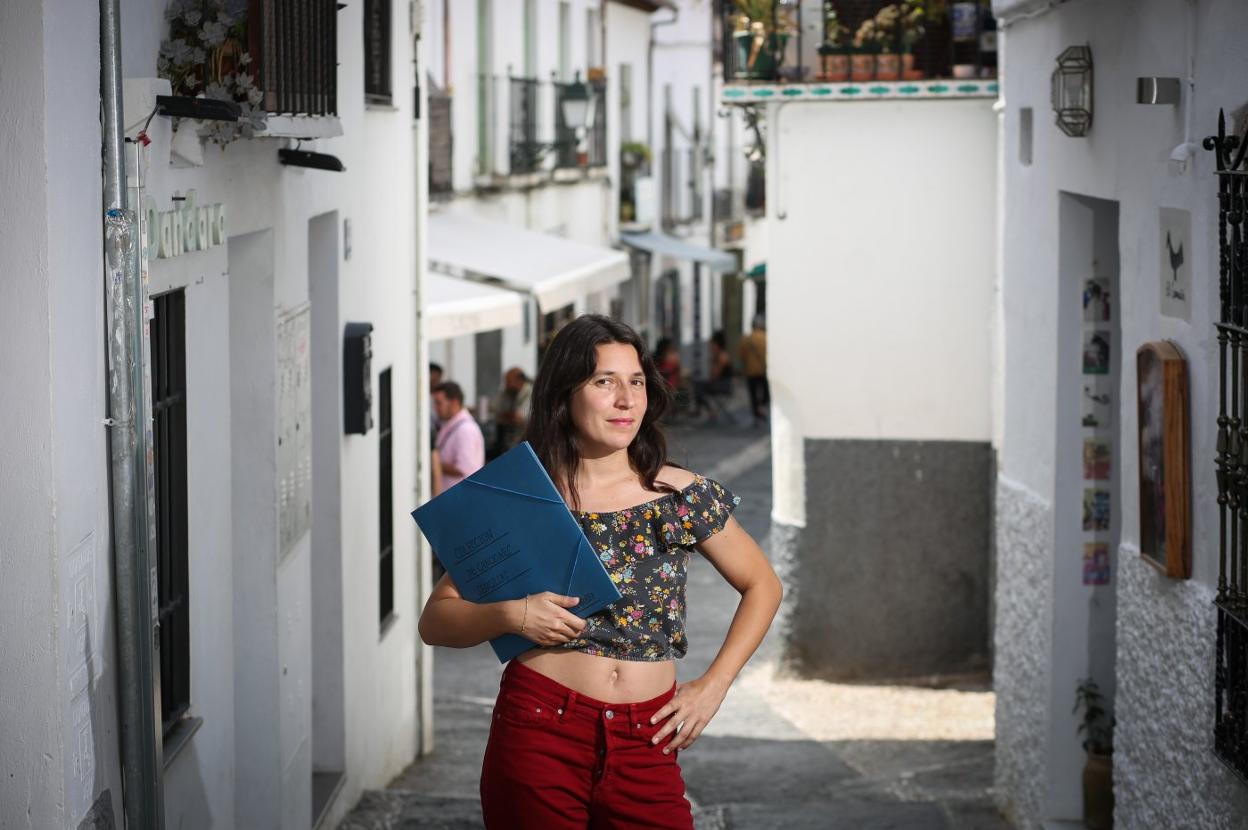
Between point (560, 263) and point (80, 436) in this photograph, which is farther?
point (560, 263)

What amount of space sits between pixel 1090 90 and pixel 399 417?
456 cm

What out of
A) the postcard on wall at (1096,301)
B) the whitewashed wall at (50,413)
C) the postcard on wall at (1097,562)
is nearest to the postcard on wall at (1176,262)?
the postcard on wall at (1096,301)

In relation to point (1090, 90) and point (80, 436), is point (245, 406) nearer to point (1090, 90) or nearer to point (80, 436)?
point (80, 436)

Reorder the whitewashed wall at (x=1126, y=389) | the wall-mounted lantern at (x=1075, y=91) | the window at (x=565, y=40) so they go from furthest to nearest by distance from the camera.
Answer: the window at (x=565, y=40) → the wall-mounted lantern at (x=1075, y=91) → the whitewashed wall at (x=1126, y=389)

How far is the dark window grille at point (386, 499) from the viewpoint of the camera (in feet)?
34.5

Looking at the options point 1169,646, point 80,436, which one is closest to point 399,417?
point 1169,646

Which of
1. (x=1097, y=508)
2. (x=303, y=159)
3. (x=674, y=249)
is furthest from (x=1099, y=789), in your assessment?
(x=674, y=249)

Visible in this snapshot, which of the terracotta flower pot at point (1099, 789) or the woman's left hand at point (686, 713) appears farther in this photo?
the terracotta flower pot at point (1099, 789)

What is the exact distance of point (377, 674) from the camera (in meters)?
10.1

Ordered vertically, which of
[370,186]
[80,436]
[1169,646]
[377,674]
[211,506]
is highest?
[370,186]

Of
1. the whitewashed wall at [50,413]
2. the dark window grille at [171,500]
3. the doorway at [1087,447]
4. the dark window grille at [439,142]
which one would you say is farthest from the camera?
the dark window grille at [439,142]

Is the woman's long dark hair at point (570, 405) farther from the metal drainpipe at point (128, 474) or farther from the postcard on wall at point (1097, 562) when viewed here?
the postcard on wall at point (1097, 562)

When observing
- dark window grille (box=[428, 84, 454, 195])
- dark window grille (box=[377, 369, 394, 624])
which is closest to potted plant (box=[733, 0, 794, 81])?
dark window grille (box=[377, 369, 394, 624])

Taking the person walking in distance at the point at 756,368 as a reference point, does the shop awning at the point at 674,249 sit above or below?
above
